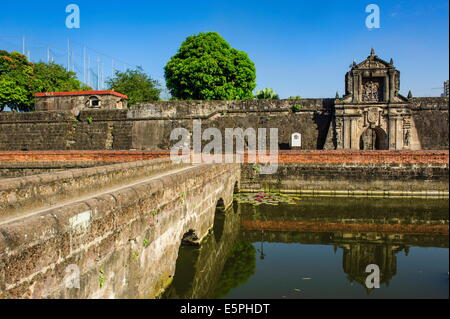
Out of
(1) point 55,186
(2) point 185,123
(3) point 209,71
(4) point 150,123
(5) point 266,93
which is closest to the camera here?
(1) point 55,186

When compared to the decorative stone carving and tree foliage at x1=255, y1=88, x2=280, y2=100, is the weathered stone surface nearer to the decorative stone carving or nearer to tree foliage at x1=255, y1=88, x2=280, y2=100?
the decorative stone carving

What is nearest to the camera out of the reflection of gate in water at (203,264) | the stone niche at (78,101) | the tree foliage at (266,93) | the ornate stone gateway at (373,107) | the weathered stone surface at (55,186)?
the weathered stone surface at (55,186)

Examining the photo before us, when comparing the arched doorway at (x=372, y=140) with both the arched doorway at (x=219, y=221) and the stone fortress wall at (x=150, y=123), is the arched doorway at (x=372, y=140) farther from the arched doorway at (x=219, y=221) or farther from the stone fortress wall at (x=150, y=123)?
the arched doorway at (x=219, y=221)

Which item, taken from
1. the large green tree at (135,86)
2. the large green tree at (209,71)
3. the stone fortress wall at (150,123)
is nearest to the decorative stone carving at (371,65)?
the stone fortress wall at (150,123)

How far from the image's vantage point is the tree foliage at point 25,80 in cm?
2602

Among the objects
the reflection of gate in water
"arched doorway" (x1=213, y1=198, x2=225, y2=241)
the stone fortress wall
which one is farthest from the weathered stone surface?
the stone fortress wall

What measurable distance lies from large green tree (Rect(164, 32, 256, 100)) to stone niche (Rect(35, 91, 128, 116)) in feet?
16.1

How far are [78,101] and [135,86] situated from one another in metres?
13.0

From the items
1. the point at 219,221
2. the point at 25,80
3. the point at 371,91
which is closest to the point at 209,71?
the point at 371,91

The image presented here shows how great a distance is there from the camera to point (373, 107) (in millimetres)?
17172

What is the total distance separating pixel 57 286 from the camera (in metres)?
2.68

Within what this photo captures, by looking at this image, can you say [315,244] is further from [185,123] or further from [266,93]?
[266,93]

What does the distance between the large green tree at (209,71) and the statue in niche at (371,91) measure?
9.73 m

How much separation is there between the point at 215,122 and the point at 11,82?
18065 mm
